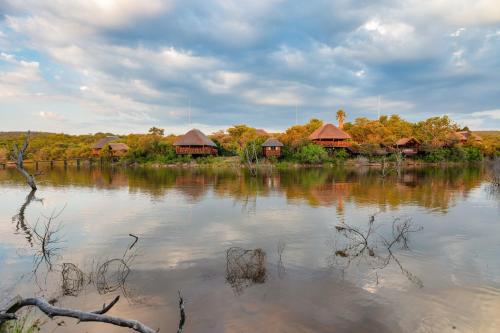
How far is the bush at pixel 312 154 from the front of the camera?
57.5 meters

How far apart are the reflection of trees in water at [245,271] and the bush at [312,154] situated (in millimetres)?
48009

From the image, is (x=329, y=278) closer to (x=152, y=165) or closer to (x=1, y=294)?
(x=1, y=294)

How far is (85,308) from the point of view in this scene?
7621mm

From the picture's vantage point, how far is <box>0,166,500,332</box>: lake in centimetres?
722

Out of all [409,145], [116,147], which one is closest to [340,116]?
[409,145]

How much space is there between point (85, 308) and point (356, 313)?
5647mm

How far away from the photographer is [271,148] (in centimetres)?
5938

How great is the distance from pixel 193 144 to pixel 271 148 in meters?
13.7

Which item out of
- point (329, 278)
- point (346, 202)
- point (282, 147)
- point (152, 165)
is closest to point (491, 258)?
point (329, 278)

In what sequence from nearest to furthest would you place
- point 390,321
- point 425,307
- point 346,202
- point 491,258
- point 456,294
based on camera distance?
point 390,321
point 425,307
point 456,294
point 491,258
point 346,202

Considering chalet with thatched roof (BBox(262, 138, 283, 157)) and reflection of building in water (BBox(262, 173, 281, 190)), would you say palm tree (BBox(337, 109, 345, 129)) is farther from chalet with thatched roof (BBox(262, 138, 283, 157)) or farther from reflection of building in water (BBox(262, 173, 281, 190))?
reflection of building in water (BBox(262, 173, 281, 190))

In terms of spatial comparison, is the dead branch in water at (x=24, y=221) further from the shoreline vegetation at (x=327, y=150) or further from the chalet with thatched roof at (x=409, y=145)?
the chalet with thatched roof at (x=409, y=145)

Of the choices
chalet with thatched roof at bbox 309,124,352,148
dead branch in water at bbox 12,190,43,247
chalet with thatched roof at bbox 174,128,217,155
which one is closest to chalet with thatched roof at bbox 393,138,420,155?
chalet with thatched roof at bbox 309,124,352,148

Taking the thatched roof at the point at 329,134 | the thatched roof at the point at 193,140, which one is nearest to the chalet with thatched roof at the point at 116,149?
the thatched roof at the point at 193,140
